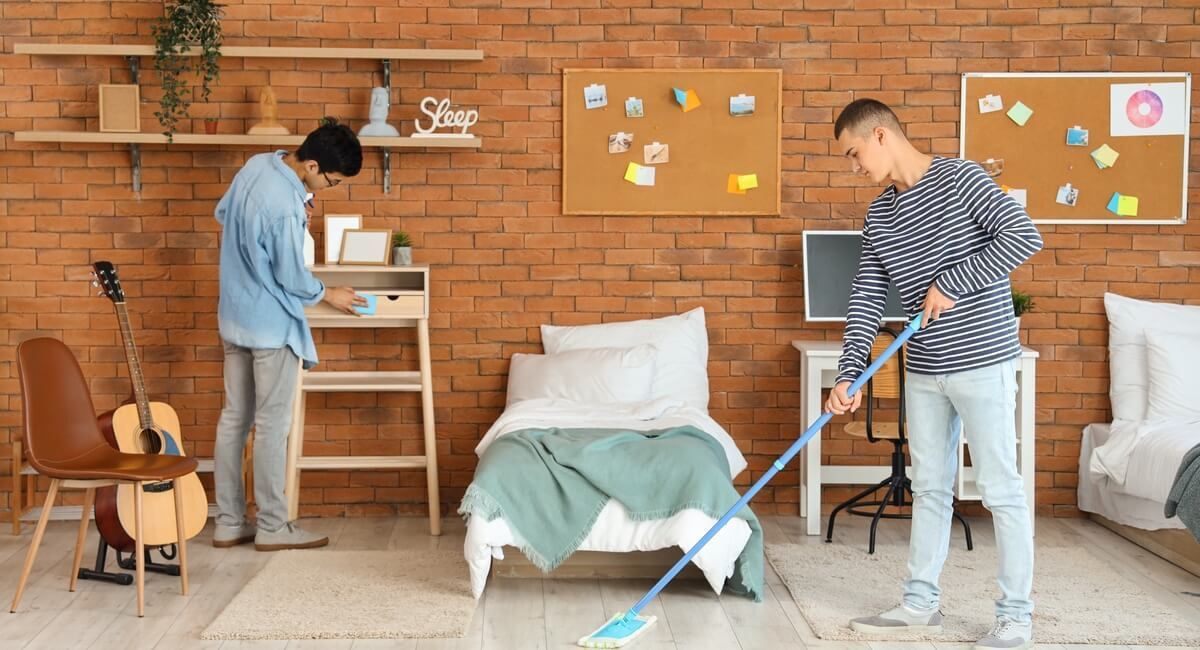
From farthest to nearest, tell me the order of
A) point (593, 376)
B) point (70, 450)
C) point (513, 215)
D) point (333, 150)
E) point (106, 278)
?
point (513, 215) < point (593, 376) < point (333, 150) < point (106, 278) < point (70, 450)

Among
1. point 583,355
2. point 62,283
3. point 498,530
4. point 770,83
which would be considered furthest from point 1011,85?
point 62,283

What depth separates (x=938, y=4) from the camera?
5047 mm

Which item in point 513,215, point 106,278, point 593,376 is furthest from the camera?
point 513,215

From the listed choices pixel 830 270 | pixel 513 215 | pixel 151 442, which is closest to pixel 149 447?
pixel 151 442

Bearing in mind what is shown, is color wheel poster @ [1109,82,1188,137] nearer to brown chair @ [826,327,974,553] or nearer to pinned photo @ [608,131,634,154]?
brown chair @ [826,327,974,553]

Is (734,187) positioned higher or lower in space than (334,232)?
higher

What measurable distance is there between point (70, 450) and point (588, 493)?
5.44 feet

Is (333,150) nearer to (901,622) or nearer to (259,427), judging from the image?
(259,427)

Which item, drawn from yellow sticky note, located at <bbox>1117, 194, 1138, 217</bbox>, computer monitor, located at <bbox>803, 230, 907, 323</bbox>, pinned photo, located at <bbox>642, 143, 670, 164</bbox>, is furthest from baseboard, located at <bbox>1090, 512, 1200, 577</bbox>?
pinned photo, located at <bbox>642, 143, 670, 164</bbox>

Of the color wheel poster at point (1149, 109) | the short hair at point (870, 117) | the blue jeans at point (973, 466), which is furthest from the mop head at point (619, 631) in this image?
the color wheel poster at point (1149, 109)

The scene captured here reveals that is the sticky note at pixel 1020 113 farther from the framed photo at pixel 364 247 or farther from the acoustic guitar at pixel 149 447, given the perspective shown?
the acoustic guitar at pixel 149 447

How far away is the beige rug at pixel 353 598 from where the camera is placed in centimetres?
337

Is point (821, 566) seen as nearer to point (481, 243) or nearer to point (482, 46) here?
point (481, 243)

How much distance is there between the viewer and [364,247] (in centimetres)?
477
